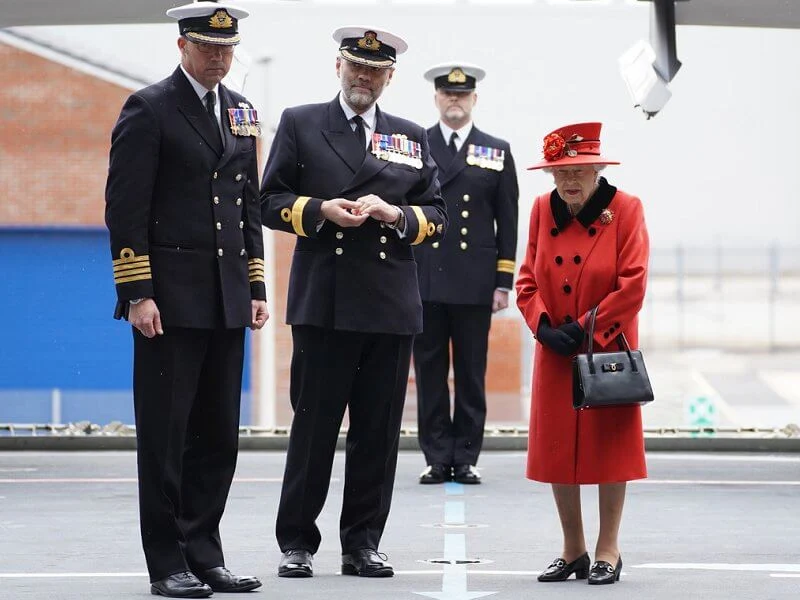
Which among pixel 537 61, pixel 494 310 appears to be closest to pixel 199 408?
pixel 494 310

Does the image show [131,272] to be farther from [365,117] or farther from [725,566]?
[725,566]

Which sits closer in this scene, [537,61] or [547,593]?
[547,593]

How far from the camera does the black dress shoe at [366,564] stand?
6.00 m

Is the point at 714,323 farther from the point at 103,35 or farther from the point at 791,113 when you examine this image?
the point at 103,35

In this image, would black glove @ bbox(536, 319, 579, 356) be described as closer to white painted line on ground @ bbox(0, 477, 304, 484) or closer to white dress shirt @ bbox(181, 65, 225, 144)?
white dress shirt @ bbox(181, 65, 225, 144)

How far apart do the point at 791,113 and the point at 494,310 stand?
103 inches

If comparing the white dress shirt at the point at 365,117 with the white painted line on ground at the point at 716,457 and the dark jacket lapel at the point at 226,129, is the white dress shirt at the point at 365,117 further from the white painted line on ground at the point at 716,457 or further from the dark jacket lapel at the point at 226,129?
the white painted line on ground at the point at 716,457

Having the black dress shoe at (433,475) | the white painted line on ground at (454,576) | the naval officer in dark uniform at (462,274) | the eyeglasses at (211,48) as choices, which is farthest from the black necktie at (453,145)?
the eyeglasses at (211,48)

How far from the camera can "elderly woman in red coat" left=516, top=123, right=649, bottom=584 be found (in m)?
5.95

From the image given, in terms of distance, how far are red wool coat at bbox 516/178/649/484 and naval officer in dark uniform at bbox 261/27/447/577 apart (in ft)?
1.51

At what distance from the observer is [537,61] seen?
413 inches

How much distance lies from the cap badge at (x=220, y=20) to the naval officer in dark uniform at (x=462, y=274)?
12.1ft

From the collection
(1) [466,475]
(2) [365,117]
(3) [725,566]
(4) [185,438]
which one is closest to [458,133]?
(1) [466,475]

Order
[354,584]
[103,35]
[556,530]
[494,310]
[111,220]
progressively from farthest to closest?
[103,35] → [494,310] → [556,530] → [354,584] → [111,220]
